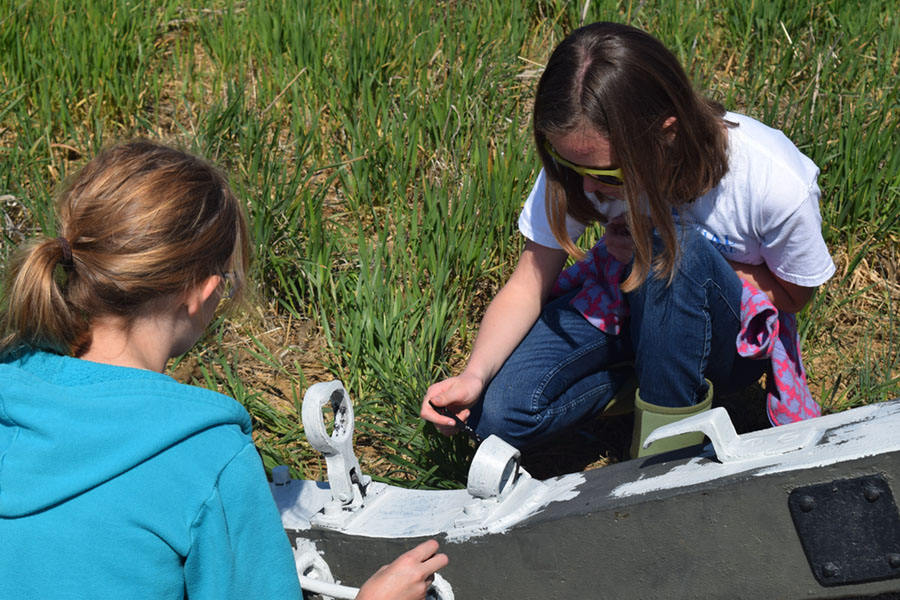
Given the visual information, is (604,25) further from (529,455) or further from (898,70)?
(898,70)

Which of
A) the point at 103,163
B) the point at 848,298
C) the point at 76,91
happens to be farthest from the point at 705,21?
the point at 103,163

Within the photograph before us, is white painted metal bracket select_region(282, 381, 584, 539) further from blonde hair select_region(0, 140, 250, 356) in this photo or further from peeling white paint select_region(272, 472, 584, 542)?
blonde hair select_region(0, 140, 250, 356)

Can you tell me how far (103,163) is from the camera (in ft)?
3.89

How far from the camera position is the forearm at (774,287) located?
1898 mm

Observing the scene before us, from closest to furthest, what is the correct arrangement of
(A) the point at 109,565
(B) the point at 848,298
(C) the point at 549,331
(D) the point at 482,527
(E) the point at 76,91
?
(A) the point at 109,565
(D) the point at 482,527
(C) the point at 549,331
(B) the point at 848,298
(E) the point at 76,91

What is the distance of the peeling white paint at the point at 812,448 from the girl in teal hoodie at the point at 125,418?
1.87ft

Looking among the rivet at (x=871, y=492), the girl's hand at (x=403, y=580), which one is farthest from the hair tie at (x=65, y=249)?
the rivet at (x=871, y=492)

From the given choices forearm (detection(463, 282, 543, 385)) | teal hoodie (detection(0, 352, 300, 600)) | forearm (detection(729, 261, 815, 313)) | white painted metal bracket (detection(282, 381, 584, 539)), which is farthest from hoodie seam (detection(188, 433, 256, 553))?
forearm (detection(729, 261, 815, 313))

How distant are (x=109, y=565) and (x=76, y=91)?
2.29 m

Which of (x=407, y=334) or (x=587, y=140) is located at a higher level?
(x=587, y=140)

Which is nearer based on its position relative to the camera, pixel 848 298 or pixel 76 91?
pixel 848 298

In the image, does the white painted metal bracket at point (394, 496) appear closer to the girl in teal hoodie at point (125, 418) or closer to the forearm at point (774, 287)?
the girl in teal hoodie at point (125, 418)

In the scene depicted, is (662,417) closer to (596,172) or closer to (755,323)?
(755,323)

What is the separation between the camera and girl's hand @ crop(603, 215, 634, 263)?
1875mm
